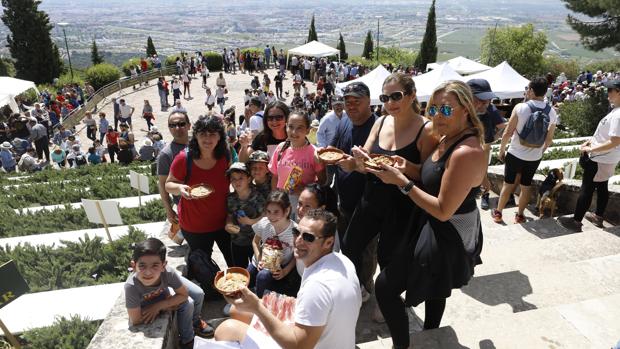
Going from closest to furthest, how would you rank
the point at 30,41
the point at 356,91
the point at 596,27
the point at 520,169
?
the point at 356,91, the point at 520,169, the point at 596,27, the point at 30,41

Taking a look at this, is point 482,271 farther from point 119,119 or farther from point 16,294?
point 119,119

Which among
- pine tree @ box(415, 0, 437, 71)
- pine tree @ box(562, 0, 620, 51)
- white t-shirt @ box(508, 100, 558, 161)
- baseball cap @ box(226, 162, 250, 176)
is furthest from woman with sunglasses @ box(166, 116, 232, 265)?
pine tree @ box(415, 0, 437, 71)

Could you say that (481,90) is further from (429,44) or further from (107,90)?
(429,44)

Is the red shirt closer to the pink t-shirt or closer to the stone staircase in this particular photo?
the pink t-shirt

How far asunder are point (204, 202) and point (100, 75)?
2700 centimetres

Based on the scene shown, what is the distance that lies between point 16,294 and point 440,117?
3216 millimetres

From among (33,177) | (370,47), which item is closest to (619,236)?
(33,177)

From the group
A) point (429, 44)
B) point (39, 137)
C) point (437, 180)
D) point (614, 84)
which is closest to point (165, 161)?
point (437, 180)

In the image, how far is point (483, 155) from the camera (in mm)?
2389

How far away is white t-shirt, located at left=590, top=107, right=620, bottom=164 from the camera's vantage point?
415 cm

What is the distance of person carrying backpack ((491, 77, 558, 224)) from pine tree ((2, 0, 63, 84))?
3713cm

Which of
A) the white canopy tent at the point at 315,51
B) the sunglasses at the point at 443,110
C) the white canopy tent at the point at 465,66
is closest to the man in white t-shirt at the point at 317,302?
the sunglasses at the point at 443,110

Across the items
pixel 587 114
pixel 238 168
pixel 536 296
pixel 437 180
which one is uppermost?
pixel 437 180

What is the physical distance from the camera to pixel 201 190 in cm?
343
